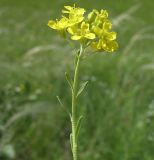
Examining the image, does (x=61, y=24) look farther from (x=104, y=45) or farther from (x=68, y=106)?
(x=68, y=106)

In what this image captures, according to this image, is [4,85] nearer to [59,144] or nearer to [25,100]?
[25,100]

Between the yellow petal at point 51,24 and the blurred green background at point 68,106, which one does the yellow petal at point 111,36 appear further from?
the blurred green background at point 68,106

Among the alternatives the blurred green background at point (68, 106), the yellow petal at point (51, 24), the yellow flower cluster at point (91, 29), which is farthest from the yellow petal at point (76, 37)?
the blurred green background at point (68, 106)

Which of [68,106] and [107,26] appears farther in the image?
[68,106]

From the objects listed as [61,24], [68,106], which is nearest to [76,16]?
[61,24]

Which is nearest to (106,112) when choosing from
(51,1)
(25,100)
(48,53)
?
(25,100)

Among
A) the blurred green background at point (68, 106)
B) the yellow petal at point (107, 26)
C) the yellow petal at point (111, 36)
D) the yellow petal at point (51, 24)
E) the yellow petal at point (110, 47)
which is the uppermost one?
the yellow petal at point (107, 26)

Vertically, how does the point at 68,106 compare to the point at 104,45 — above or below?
below

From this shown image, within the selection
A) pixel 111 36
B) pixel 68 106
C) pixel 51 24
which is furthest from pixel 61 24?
pixel 68 106
